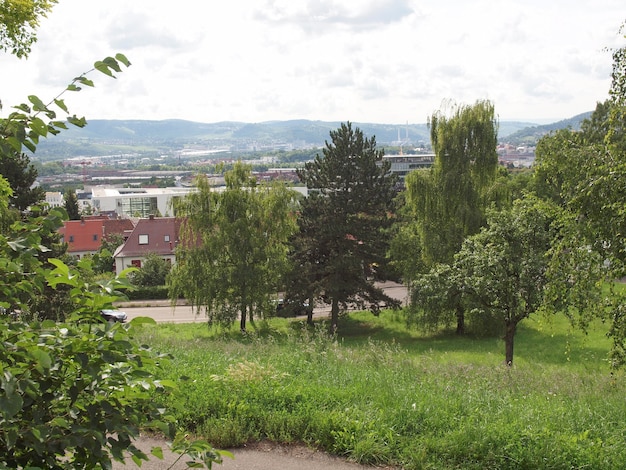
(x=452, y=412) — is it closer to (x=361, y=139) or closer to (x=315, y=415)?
(x=315, y=415)

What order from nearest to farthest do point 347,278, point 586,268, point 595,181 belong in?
point 595,181 < point 586,268 < point 347,278

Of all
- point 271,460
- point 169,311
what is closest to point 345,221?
point 169,311

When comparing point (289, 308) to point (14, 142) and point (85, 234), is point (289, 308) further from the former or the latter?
point (85, 234)

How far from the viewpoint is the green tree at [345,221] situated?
1209 inches

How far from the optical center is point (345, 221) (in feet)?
102

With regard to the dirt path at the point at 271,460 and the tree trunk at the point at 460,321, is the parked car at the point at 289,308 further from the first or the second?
the dirt path at the point at 271,460

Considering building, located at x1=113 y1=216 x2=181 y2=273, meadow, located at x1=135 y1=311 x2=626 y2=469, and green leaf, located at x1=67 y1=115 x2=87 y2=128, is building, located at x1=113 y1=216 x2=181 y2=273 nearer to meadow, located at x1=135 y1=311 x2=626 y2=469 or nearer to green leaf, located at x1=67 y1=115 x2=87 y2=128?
meadow, located at x1=135 y1=311 x2=626 y2=469

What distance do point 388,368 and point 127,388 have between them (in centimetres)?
772

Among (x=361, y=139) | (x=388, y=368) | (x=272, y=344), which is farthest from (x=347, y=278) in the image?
(x=388, y=368)

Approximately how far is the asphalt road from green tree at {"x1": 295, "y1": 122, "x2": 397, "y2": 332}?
8.38 metres

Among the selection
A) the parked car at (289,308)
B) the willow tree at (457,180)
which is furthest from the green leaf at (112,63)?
the parked car at (289,308)

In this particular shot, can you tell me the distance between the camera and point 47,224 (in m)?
3.39

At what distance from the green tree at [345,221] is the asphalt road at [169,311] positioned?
8.38 metres

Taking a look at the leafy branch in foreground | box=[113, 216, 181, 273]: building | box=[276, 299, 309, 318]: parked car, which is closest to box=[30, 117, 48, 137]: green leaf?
the leafy branch in foreground
